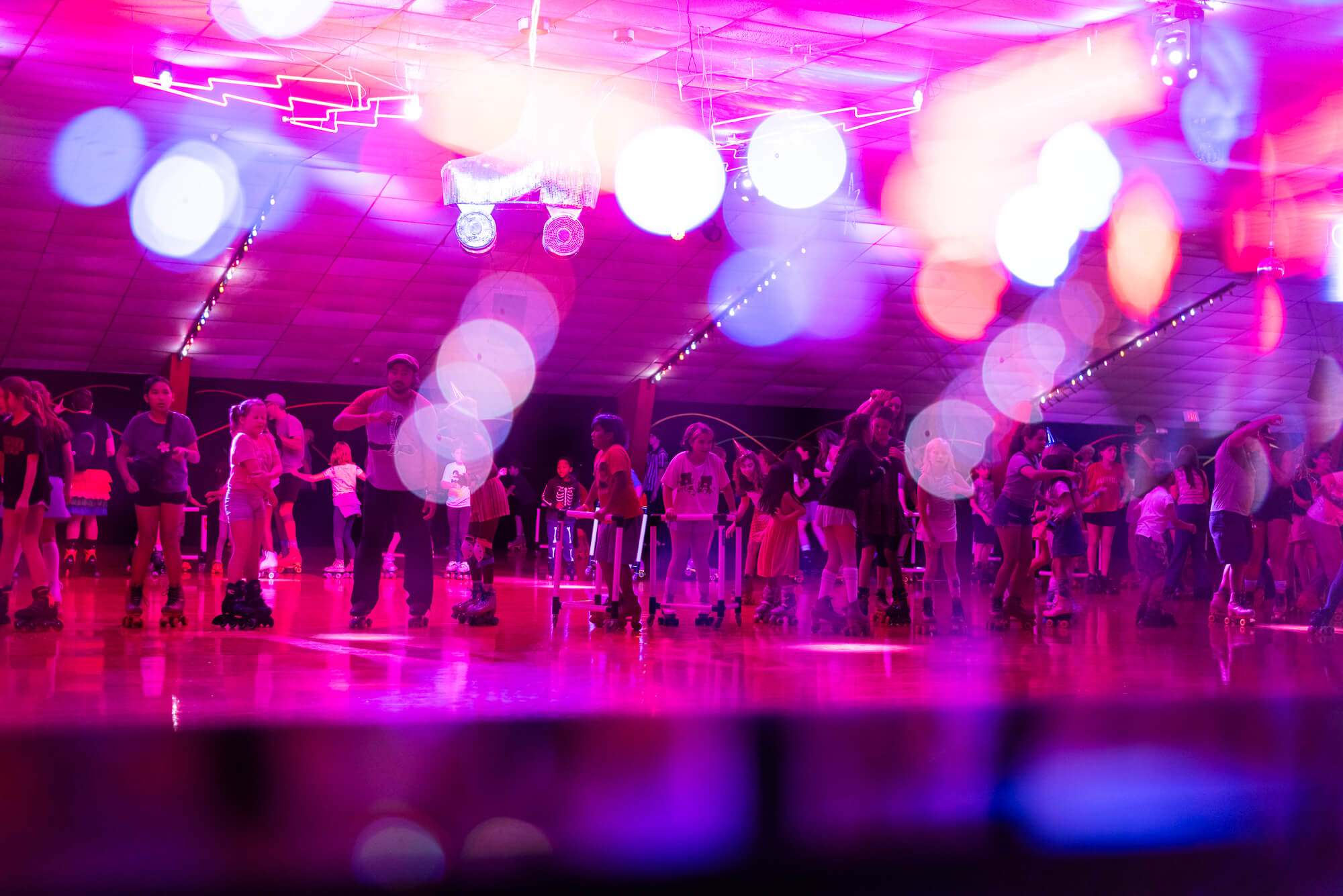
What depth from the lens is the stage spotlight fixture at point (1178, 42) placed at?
826 centimetres

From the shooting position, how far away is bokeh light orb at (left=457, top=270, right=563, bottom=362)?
1788 cm

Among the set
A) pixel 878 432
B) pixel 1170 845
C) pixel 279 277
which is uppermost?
pixel 279 277

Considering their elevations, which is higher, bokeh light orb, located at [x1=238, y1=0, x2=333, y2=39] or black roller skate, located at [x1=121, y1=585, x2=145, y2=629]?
bokeh light orb, located at [x1=238, y1=0, x2=333, y2=39]

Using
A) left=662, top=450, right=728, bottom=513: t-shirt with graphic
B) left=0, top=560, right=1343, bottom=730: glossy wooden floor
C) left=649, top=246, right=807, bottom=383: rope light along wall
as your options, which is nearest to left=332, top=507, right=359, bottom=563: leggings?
left=0, top=560, right=1343, bottom=730: glossy wooden floor

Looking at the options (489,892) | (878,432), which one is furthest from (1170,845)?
(878,432)

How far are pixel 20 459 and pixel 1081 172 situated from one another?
12029mm

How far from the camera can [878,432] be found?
784 centimetres

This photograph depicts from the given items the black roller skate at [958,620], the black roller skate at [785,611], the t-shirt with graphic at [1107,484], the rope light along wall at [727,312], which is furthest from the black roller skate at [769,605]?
the rope light along wall at [727,312]

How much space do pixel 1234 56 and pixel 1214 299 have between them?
10555 millimetres

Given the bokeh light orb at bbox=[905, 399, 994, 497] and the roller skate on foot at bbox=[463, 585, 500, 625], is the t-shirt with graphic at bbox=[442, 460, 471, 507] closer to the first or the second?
the roller skate on foot at bbox=[463, 585, 500, 625]

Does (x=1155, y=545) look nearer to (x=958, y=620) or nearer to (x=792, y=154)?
(x=958, y=620)

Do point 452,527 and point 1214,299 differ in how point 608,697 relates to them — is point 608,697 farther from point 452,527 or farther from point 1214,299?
point 1214,299

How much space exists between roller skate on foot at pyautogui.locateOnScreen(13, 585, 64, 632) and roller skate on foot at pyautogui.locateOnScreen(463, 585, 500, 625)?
2.27 meters

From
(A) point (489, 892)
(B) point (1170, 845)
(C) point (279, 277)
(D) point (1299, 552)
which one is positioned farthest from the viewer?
(C) point (279, 277)
